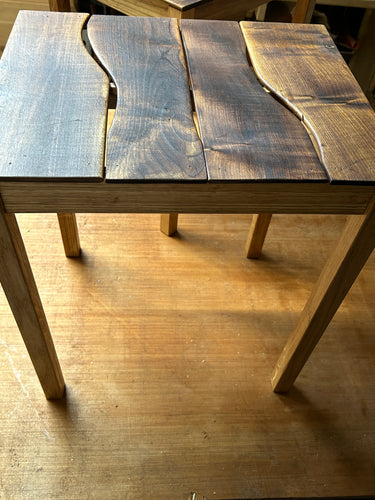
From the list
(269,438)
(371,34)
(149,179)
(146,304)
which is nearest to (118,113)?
(149,179)

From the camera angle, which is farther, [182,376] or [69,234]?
[69,234]

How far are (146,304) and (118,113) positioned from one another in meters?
0.55

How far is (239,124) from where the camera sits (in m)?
0.67

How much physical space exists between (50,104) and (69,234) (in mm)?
487

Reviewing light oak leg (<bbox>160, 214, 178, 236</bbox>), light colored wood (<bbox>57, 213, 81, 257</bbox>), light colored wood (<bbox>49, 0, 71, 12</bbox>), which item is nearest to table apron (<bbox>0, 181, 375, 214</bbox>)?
light colored wood (<bbox>57, 213, 81, 257</bbox>)

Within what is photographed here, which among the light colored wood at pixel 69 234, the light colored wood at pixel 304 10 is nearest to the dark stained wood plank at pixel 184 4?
the light colored wood at pixel 304 10

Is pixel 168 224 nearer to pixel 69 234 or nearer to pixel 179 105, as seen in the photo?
pixel 69 234

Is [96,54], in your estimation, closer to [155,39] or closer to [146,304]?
[155,39]

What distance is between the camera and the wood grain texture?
1.87 feet

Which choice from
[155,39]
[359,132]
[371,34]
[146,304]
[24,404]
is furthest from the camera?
[371,34]

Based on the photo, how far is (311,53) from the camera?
83 cm

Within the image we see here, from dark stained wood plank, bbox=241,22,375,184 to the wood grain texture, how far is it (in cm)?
29

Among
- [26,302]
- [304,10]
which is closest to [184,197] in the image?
[26,302]

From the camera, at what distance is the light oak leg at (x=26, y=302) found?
25.1 inches
